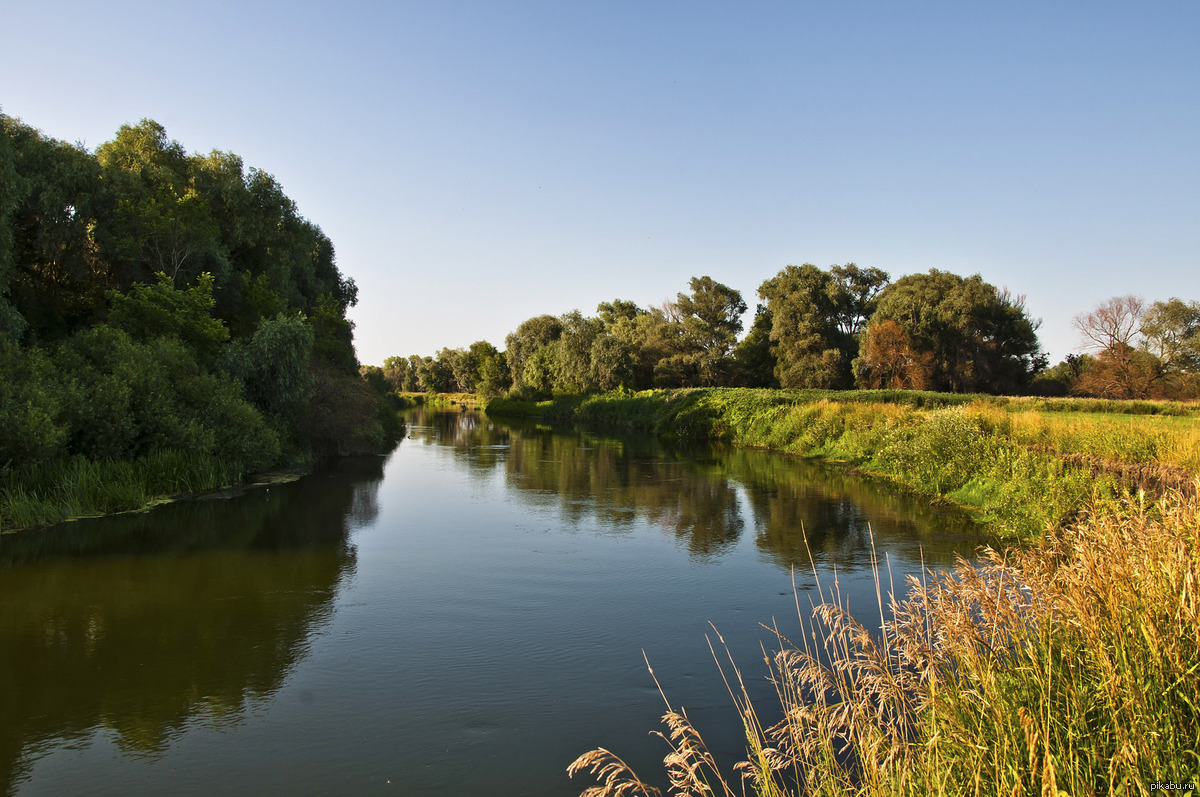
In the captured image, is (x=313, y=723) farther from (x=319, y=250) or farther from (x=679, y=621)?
(x=319, y=250)

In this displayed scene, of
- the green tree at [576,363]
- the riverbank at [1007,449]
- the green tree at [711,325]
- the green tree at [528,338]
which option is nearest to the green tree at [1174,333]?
the riverbank at [1007,449]

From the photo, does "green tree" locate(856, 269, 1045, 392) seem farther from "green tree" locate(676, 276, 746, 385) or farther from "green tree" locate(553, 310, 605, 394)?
"green tree" locate(553, 310, 605, 394)

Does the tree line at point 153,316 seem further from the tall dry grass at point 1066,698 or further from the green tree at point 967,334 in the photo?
the green tree at point 967,334

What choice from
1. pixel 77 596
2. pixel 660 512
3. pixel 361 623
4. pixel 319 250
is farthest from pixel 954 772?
pixel 319 250

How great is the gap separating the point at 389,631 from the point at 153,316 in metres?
14.2

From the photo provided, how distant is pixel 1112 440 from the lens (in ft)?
46.1

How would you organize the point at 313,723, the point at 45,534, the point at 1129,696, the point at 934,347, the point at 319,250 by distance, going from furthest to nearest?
1. the point at 934,347
2. the point at 319,250
3. the point at 45,534
4. the point at 313,723
5. the point at 1129,696

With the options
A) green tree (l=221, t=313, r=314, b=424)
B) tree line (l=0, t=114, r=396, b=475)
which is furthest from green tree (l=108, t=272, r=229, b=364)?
green tree (l=221, t=313, r=314, b=424)

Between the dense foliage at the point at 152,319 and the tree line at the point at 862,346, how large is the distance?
2038 cm

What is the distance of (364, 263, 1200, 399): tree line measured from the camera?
47.7m

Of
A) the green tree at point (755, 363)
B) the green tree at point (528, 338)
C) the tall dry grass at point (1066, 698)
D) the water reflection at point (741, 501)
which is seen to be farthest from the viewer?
the green tree at point (528, 338)

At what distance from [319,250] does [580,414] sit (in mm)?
24150

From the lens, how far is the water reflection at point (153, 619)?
5.97 m

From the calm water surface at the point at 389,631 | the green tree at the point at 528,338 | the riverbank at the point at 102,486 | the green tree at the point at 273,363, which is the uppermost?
the green tree at the point at 528,338
